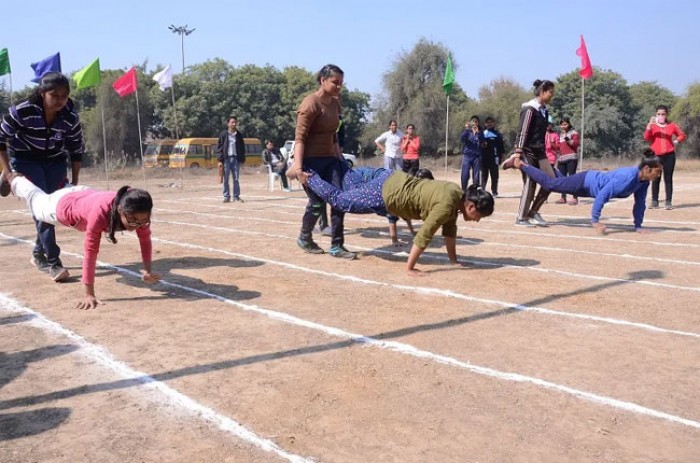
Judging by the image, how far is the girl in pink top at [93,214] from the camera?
4.76m

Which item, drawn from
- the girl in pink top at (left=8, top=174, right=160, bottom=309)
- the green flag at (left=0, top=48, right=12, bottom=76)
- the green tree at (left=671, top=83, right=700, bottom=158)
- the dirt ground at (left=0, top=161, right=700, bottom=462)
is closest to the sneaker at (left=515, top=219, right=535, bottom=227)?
the dirt ground at (left=0, top=161, right=700, bottom=462)

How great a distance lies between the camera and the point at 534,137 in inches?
366

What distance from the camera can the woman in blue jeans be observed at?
5.61 metres

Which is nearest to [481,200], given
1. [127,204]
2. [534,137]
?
[127,204]

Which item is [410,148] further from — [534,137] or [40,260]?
[40,260]

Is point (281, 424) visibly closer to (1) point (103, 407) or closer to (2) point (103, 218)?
(1) point (103, 407)

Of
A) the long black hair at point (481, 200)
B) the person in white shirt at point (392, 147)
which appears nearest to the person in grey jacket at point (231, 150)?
the person in white shirt at point (392, 147)

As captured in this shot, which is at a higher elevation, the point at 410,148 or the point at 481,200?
the point at 410,148

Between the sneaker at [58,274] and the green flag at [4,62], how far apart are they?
1663 cm

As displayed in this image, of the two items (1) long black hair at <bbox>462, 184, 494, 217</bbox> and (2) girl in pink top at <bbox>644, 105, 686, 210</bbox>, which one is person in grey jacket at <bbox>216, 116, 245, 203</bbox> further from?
(1) long black hair at <bbox>462, 184, 494, 217</bbox>

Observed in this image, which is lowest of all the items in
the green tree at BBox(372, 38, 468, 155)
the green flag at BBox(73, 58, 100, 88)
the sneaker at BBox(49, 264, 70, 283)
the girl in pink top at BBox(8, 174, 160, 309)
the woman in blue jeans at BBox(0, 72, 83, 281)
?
the sneaker at BBox(49, 264, 70, 283)

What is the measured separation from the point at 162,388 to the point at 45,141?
3555mm

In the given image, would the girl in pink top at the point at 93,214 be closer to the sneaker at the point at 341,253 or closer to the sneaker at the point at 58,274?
the sneaker at the point at 58,274

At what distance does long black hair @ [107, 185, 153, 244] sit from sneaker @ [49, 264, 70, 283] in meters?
1.05
